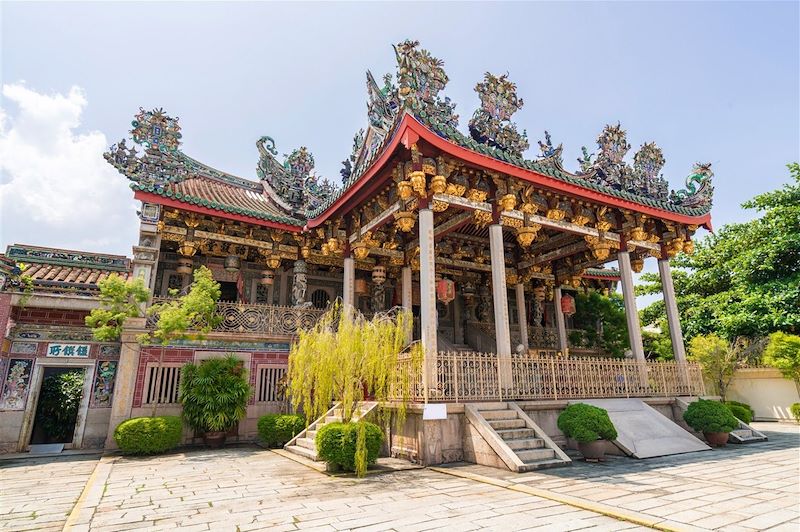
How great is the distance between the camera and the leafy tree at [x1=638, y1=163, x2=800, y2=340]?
18281 mm

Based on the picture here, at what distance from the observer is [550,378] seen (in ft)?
30.6

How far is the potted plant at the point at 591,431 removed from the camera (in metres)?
7.86

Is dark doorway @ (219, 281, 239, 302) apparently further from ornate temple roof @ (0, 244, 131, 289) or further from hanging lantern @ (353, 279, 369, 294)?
hanging lantern @ (353, 279, 369, 294)

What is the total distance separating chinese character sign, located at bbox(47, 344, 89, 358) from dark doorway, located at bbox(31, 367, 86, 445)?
5401mm

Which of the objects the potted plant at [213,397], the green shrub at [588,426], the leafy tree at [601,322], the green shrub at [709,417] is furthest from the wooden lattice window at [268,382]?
the leafy tree at [601,322]

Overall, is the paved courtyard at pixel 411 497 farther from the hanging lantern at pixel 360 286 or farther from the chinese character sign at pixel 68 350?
the hanging lantern at pixel 360 286

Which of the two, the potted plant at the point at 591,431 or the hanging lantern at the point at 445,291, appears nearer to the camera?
the potted plant at the point at 591,431

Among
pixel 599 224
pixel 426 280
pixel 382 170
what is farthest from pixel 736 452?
pixel 382 170

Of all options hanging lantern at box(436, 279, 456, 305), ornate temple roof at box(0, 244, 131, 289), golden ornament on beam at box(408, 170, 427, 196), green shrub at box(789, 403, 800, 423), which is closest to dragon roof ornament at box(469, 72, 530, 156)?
golden ornament on beam at box(408, 170, 427, 196)

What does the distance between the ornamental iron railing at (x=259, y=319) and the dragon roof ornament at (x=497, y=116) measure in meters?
6.61

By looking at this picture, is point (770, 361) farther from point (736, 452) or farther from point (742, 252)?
point (736, 452)

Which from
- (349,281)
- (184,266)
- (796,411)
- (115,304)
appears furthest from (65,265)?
(796,411)

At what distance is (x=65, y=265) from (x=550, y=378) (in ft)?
41.5

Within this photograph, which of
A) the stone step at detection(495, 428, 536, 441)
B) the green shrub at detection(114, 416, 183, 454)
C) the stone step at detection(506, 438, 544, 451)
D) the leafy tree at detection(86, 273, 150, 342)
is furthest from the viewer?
the leafy tree at detection(86, 273, 150, 342)
